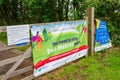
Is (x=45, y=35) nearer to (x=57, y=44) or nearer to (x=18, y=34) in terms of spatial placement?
(x=57, y=44)

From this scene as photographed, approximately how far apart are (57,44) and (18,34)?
154 centimetres

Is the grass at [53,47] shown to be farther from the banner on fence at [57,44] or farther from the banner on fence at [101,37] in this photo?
the banner on fence at [101,37]

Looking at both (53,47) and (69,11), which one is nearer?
(53,47)

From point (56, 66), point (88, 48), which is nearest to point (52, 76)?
point (56, 66)

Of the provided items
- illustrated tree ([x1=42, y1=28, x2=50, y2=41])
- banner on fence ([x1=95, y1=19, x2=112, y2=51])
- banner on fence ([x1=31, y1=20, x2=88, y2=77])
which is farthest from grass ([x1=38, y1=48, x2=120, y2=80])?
illustrated tree ([x1=42, y1=28, x2=50, y2=41])

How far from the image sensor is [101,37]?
803 cm

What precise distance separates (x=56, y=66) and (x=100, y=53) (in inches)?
96.9

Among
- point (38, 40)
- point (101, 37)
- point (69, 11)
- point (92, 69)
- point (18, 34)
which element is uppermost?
point (69, 11)

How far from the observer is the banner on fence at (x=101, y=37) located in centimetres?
777

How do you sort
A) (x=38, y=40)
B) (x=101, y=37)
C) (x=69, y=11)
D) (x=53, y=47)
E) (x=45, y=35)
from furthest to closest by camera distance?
(x=69, y=11) → (x=101, y=37) → (x=53, y=47) → (x=45, y=35) → (x=38, y=40)

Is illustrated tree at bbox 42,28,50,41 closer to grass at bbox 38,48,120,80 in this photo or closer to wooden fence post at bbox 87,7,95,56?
grass at bbox 38,48,120,80

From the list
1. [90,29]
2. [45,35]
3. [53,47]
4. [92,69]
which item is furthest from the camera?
[90,29]

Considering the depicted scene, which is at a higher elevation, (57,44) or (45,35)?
(45,35)

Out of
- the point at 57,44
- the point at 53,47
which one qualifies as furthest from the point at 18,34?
the point at 57,44
